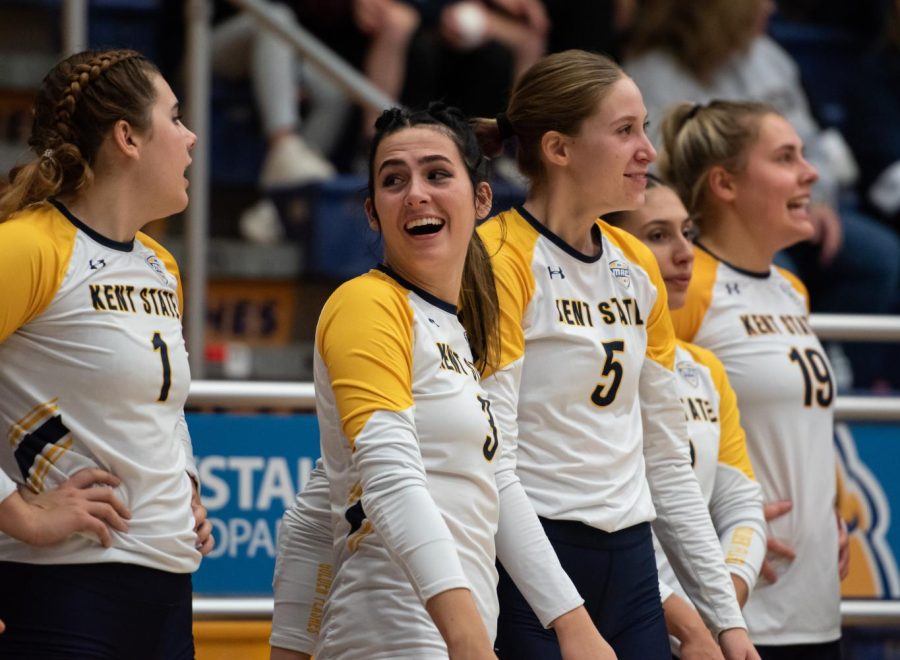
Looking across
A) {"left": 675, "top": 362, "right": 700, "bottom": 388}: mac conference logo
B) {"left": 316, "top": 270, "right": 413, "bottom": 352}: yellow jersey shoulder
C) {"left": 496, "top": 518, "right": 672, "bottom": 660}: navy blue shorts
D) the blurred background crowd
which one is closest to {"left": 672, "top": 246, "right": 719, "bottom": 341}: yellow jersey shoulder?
{"left": 675, "top": 362, "right": 700, "bottom": 388}: mac conference logo

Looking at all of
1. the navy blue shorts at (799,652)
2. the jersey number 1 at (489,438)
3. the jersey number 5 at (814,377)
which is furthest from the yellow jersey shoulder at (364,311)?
the navy blue shorts at (799,652)

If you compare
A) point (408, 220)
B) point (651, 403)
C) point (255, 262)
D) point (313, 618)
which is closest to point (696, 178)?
point (651, 403)

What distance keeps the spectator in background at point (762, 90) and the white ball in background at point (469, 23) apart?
2.08 feet

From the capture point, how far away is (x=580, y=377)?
277 centimetres

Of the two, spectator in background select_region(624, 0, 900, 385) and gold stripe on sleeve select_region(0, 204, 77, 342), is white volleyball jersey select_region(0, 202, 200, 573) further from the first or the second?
spectator in background select_region(624, 0, 900, 385)

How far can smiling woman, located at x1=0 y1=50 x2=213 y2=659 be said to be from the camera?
2467 millimetres

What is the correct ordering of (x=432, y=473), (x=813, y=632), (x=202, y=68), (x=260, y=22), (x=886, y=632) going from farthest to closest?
(x=260, y=22)
(x=202, y=68)
(x=886, y=632)
(x=813, y=632)
(x=432, y=473)

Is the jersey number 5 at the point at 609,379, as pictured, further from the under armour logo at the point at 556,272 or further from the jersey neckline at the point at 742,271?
the jersey neckline at the point at 742,271

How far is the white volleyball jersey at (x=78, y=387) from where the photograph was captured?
2492 millimetres

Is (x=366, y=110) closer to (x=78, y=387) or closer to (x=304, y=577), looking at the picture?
(x=304, y=577)

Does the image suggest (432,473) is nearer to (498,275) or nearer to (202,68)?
(498,275)

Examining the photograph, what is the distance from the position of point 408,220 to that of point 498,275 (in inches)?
10.9

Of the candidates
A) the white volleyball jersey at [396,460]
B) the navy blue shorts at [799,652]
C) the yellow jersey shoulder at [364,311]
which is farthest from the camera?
the navy blue shorts at [799,652]

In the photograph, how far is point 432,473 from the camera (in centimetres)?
246
